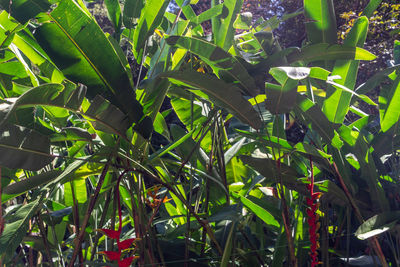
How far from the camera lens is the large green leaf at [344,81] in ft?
3.90

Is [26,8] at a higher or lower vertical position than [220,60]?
higher

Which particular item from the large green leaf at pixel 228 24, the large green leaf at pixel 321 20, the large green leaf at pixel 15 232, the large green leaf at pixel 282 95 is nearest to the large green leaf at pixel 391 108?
the large green leaf at pixel 321 20

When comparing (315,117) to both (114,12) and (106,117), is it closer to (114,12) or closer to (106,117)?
(106,117)

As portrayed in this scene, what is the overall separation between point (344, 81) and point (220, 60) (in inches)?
15.7

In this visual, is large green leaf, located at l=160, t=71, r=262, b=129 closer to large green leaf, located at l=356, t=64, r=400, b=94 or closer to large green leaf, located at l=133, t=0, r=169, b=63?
large green leaf, located at l=133, t=0, r=169, b=63

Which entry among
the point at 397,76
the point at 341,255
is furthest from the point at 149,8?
the point at 341,255

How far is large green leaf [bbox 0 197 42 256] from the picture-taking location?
1023mm

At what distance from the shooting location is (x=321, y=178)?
59.0 inches

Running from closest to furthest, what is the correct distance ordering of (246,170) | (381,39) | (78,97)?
(78,97) → (246,170) → (381,39)

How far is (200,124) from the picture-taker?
1500 millimetres

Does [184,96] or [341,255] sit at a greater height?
[184,96]

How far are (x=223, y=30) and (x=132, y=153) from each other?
42 centimetres

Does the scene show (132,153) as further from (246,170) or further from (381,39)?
(381,39)

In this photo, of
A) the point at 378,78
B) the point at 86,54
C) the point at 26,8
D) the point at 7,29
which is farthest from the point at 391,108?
the point at 7,29
